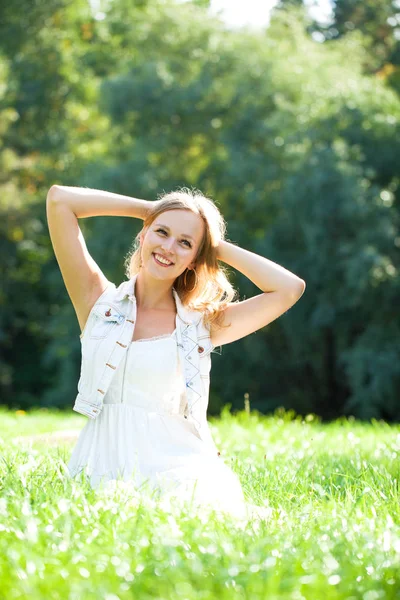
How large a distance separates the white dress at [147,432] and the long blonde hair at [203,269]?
25cm

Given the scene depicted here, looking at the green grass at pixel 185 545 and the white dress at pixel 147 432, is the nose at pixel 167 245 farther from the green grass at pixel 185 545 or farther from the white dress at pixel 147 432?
the green grass at pixel 185 545

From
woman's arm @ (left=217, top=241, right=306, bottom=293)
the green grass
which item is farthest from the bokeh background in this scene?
the green grass

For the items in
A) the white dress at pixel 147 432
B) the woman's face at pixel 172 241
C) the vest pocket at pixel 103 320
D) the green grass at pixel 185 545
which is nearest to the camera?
the green grass at pixel 185 545

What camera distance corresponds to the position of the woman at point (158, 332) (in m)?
3.22

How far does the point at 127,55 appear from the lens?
890 inches

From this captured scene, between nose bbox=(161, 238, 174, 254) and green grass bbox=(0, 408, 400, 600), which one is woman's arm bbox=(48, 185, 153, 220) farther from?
green grass bbox=(0, 408, 400, 600)

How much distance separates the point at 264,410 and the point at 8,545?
49.4 feet

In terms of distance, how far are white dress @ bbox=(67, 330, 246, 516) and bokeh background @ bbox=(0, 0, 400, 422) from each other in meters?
11.5

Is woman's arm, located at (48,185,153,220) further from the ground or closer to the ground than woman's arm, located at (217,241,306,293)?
further from the ground

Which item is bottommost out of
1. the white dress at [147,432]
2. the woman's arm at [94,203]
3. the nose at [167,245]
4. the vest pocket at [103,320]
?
the white dress at [147,432]

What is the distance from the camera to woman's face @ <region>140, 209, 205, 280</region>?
3445 mm

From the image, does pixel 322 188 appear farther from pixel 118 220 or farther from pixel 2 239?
pixel 2 239

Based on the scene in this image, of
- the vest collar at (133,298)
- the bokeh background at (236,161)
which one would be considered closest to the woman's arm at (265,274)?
the vest collar at (133,298)

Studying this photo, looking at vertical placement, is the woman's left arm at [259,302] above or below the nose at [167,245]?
below
